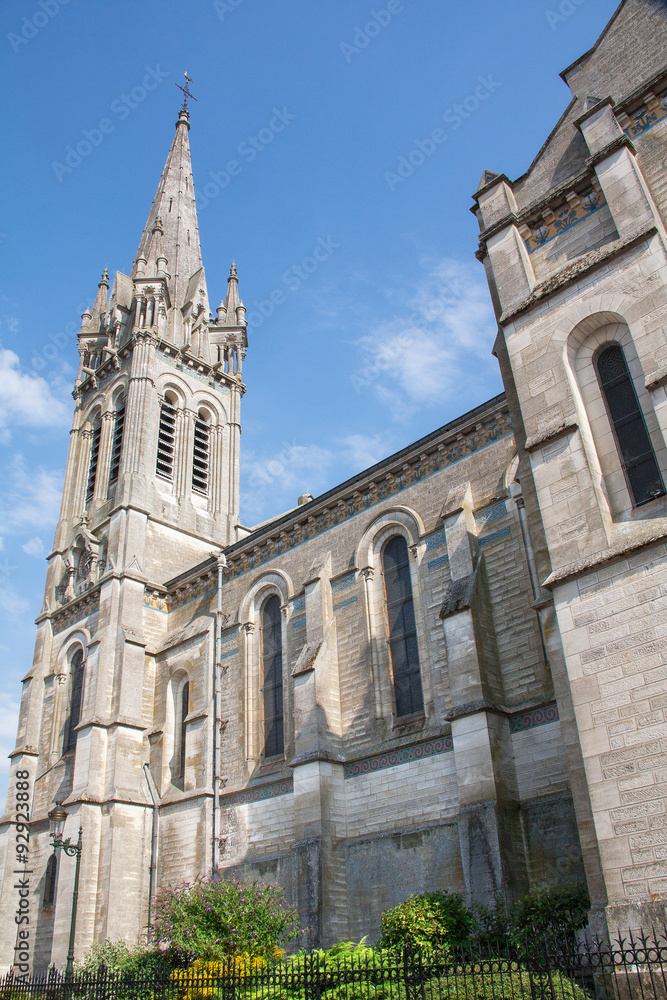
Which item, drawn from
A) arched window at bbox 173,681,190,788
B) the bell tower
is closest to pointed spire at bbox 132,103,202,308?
the bell tower

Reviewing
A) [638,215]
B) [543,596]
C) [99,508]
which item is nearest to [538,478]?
[543,596]

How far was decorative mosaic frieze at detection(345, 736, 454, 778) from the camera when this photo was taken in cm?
1628

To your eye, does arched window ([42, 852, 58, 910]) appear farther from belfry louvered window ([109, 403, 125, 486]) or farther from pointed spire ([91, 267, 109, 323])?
pointed spire ([91, 267, 109, 323])

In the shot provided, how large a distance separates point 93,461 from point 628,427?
24.9 m

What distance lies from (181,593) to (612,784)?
18989 millimetres

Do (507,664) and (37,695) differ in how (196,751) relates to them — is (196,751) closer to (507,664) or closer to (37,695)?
(37,695)

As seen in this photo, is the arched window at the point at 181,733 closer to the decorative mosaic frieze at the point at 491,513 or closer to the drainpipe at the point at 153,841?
the drainpipe at the point at 153,841

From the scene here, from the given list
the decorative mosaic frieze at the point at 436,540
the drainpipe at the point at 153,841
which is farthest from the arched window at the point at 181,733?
the decorative mosaic frieze at the point at 436,540

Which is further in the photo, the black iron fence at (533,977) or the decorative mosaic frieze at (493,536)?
the decorative mosaic frieze at (493,536)

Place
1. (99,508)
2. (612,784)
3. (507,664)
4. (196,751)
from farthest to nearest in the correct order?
1. (99,508)
2. (196,751)
3. (507,664)
4. (612,784)

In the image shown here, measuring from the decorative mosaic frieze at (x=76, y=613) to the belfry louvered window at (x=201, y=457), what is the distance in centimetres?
600

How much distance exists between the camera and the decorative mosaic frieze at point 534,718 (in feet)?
47.1

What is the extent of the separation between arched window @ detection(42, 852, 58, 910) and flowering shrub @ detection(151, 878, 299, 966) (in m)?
9.95

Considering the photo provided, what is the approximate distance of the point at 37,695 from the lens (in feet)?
89.8
